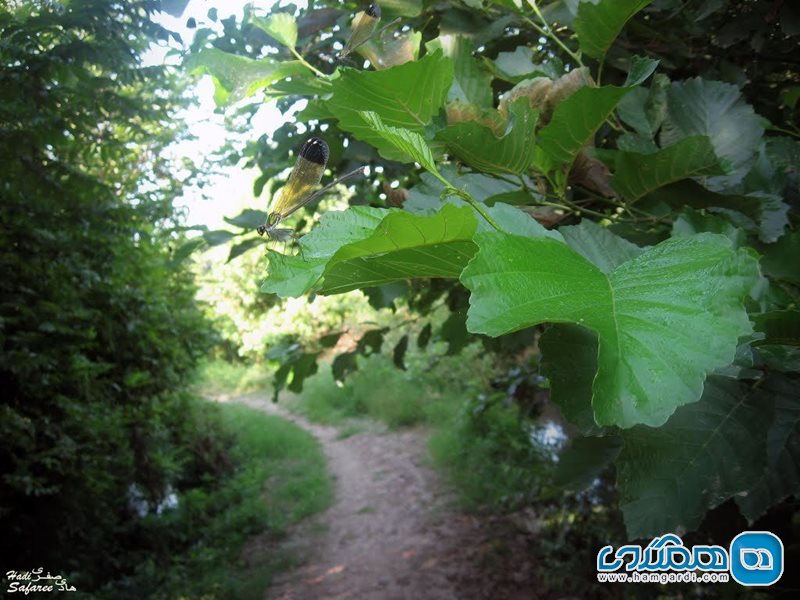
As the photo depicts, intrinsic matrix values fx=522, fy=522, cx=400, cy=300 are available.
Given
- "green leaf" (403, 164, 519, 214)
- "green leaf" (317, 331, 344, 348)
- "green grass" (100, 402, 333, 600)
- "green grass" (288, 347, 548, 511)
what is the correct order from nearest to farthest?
"green leaf" (403, 164, 519, 214)
"green leaf" (317, 331, 344, 348)
"green grass" (100, 402, 333, 600)
"green grass" (288, 347, 548, 511)

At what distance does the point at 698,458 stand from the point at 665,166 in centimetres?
43

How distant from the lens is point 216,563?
465 cm

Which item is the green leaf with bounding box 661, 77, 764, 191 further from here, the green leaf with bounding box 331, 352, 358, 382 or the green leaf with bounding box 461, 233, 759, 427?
the green leaf with bounding box 331, 352, 358, 382

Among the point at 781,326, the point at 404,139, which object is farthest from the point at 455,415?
the point at 404,139

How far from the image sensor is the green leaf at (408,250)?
45cm

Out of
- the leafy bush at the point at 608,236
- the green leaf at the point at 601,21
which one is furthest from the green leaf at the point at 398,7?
the green leaf at the point at 601,21

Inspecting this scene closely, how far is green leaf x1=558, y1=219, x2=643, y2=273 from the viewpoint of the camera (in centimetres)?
63

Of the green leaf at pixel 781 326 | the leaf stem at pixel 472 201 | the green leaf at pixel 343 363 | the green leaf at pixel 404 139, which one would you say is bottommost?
the green leaf at pixel 781 326

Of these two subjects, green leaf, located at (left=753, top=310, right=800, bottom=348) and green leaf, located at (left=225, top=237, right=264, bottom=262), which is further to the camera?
green leaf, located at (left=225, top=237, right=264, bottom=262)

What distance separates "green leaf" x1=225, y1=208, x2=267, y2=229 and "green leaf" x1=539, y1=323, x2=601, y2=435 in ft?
3.17

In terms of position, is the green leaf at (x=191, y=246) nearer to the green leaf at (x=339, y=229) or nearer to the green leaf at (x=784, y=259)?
the green leaf at (x=339, y=229)

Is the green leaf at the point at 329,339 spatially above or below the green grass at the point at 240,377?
below

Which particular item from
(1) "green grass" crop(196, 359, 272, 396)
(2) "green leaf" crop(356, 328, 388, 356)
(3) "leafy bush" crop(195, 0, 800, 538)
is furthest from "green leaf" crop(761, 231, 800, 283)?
(1) "green grass" crop(196, 359, 272, 396)

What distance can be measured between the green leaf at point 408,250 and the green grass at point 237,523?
4129 millimetres
